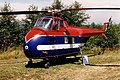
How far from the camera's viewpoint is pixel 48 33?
1552cm

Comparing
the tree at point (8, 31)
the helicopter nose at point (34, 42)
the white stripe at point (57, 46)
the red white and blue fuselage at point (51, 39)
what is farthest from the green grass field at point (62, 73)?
the tree at point (8, 31)

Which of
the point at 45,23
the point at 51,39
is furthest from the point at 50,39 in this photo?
the point at 45,23

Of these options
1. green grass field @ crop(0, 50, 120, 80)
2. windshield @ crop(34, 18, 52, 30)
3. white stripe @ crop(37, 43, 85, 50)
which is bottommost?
green grass field @ crop(0, 50, 120, 80)

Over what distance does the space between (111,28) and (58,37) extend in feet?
55.7

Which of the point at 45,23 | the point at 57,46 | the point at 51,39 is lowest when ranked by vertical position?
the point at 57,46

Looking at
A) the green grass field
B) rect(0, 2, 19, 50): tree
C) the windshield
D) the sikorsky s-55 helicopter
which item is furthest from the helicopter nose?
rect(0, 2, 19, 50): tree

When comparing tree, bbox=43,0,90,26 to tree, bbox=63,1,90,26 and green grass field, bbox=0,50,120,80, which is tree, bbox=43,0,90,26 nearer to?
tree, bbox=63,1,90,26

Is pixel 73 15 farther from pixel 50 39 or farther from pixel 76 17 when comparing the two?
pixel 50 39

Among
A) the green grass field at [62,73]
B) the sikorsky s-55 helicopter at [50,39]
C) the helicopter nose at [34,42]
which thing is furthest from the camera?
the sikorsky s-55 helicopter at [50,39]

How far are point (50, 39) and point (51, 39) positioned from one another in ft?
0.35

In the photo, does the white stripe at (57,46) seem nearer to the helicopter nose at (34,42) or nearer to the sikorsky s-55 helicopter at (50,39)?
the sikorsky s-55 helicopter at (50,39)

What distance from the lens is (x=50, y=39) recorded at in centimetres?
1566

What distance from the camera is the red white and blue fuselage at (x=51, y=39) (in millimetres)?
14844

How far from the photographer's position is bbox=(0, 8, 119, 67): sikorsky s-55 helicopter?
48.7 ft
